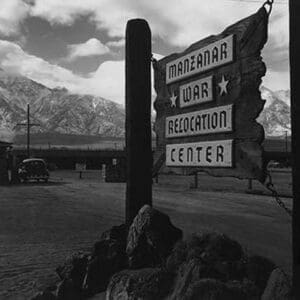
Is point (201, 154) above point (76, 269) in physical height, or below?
above

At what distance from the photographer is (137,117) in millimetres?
4777

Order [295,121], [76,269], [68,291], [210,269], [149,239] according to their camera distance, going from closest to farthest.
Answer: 1. [295,121]
2. [210,269]
3. [149,239]
4. [68,291]
5. [76,269]

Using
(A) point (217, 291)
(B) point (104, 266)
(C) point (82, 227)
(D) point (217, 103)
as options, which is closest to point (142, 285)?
(A) point (217, 291)

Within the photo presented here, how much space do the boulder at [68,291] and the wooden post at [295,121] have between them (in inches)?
101

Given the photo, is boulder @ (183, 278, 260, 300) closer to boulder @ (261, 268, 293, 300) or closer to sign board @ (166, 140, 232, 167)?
boulder @ (261, 268, 293, 300)

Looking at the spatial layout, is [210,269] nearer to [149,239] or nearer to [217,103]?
[149,239]

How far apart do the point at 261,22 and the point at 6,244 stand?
695 centimetres

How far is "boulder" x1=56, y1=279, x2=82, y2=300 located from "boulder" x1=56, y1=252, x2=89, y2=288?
0.14ft

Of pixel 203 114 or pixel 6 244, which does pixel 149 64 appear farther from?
pixel 6 244

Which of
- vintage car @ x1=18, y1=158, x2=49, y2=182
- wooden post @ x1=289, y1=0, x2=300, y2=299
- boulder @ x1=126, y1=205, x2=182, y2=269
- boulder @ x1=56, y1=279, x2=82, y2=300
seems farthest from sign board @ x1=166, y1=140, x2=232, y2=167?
vintage car @ x1=18, y1=158, x2=49, y2=182

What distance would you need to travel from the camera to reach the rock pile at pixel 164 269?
3.18 m

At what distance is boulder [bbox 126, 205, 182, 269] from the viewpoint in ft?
14.2

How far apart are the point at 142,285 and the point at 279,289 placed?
3.68 ft

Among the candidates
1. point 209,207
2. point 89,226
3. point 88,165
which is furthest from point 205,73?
point 88,165
